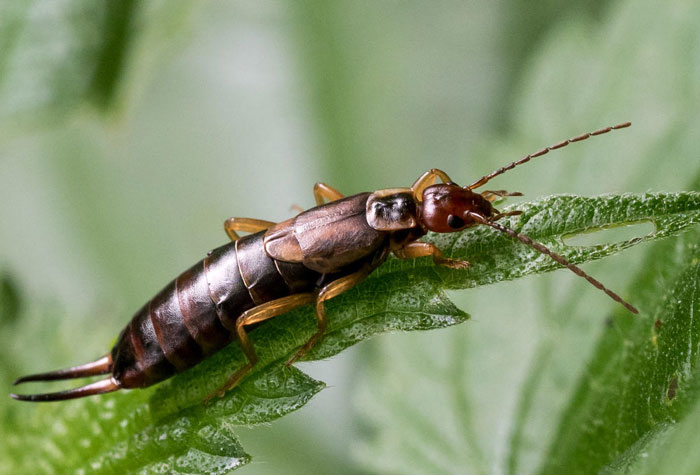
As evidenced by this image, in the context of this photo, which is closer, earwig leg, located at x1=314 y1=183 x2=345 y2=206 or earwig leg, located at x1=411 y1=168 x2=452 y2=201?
earwig leg, located at x1=411 y1=168 x2=452 y2=201

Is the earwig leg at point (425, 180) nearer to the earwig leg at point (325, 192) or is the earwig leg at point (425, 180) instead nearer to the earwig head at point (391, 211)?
the earwig head at point (391, 211)

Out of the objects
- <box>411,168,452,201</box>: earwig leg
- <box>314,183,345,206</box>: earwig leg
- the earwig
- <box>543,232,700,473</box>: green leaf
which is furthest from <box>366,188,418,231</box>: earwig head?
<box>543,232,700,473</box>: green leaf

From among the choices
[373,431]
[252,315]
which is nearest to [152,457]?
[252,315]

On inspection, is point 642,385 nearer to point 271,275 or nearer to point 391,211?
point 391,211

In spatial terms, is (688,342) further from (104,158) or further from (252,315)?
(104,158)

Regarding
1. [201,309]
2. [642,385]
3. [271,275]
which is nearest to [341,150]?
[271,275]

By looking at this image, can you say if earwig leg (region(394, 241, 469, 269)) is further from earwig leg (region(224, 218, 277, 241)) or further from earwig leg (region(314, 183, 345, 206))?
earwig leg (region(224, 218, 277, 241))

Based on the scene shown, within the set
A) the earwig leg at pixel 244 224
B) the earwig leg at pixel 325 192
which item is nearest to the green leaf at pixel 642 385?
the earwig leg at pixel 325 192
